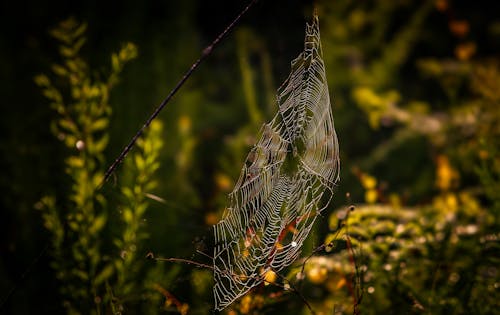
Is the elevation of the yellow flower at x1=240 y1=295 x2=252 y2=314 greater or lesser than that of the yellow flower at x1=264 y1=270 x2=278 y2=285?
lesser

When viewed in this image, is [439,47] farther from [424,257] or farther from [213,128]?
[424,257]

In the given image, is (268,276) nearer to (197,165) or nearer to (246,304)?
(246,304)

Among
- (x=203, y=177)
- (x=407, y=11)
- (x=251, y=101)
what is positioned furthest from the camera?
(x=407, y=11)

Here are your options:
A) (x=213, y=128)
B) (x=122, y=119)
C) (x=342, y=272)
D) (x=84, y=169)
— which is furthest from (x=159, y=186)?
(x=213, y=128)

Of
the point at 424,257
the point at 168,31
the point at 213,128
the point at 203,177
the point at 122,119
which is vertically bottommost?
the point at 203,177

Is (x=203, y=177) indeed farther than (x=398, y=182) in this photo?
Yes

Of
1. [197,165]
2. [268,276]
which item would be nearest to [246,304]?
[268,276]

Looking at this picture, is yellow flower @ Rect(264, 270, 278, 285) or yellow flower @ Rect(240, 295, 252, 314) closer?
yellow flower @ Rect(264, 270, 278, 285)

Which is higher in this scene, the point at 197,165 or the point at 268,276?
the point at 268,276
